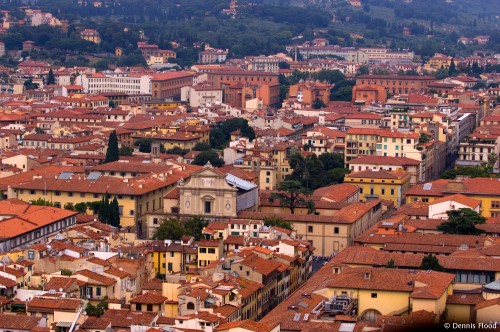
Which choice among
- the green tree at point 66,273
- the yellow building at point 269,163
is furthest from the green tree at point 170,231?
the yellow building at point 269,163

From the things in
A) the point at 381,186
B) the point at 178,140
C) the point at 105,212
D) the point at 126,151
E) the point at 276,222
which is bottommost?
the point at 178,140

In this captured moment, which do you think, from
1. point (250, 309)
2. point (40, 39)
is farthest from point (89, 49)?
point (250, 309)

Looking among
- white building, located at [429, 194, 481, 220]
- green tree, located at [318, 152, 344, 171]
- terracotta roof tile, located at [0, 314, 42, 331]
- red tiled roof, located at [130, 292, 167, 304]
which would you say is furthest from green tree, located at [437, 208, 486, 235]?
green tree, located at [318, 152, 344, 171]

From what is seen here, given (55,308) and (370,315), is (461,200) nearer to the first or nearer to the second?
(370,315)

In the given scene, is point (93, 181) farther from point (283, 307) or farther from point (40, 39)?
point (40, 39)

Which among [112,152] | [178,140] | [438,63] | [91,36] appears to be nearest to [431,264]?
[112,152]

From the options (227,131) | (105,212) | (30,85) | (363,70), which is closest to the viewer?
(105,212)
